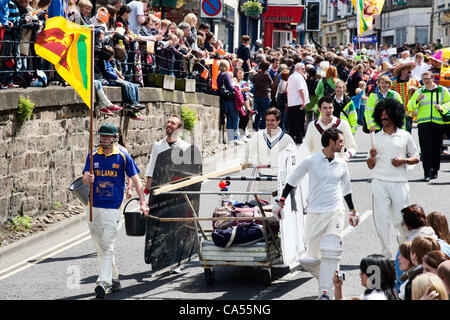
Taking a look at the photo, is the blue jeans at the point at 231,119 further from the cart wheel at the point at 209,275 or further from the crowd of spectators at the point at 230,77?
the cart wheel at the point at 209,275

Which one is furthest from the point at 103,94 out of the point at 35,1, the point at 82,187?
A: the point at 82,187

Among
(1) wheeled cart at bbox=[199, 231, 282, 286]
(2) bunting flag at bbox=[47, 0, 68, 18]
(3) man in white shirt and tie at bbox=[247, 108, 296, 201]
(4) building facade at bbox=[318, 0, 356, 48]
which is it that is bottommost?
(1) wheeled cart at bbox=[199, 231, 282, 286]

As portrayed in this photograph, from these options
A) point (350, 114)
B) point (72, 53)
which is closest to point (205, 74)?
point (350, 114)

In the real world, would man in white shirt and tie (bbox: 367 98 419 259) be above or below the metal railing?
below

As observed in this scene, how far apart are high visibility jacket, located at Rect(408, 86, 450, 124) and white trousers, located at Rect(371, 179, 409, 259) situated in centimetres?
612

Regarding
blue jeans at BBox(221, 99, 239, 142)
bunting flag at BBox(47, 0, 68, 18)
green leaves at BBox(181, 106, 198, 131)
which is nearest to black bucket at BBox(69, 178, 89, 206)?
bunting flag at BBox(47, 0, 68, 18)

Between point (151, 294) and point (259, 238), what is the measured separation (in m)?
1.29

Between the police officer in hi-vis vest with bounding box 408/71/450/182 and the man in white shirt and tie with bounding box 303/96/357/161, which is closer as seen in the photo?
the man in white shirt and tie with bounding box 303/96/357/161

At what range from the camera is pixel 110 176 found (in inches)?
356

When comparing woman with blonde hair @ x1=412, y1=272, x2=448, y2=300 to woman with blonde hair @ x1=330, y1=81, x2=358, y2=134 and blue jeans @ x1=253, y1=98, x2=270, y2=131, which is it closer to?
woman with blonde hair @ x1=330, y1=81, x2=358, y2=134

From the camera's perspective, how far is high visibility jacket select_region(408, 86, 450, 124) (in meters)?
15.4

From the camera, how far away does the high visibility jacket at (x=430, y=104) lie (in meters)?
15.4

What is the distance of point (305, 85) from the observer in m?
20.4
